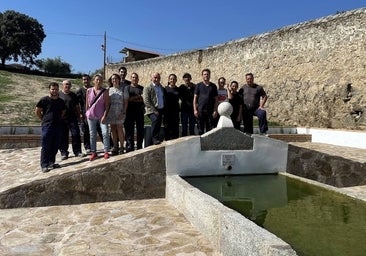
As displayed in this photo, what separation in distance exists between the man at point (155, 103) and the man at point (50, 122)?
4.61ft

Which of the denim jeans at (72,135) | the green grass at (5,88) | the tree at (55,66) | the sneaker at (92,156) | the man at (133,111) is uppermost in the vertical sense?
the tree at (55,66)

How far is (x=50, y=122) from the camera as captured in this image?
608cm

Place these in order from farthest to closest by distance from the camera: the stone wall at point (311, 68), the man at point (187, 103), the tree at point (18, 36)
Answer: the tree at point (18, 36) < the stone wall at point (311, 68) < the man at point (187, 103)

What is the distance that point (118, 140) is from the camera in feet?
21.7

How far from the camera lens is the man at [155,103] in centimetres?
642

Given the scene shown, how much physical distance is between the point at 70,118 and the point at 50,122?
70 cm

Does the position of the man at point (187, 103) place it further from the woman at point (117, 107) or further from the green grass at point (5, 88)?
the green grass at point (5, 88)

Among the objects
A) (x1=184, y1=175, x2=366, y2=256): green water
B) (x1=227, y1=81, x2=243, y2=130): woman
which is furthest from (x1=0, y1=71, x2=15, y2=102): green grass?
(x1=184, y1=175, x2=366, y2=256): green water

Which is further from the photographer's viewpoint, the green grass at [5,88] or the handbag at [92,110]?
the green grass at [5,88]

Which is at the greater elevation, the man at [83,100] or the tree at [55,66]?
the tree at [55,66]

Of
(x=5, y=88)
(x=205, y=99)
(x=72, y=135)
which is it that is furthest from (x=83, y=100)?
(x=5, y=88)

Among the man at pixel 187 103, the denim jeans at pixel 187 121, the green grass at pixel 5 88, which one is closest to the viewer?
the man at pixel 187 103

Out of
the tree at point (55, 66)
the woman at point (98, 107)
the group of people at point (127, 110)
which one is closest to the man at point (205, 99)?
the group of people at point (127, 110)

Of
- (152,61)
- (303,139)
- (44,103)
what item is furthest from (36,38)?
(44,103)
